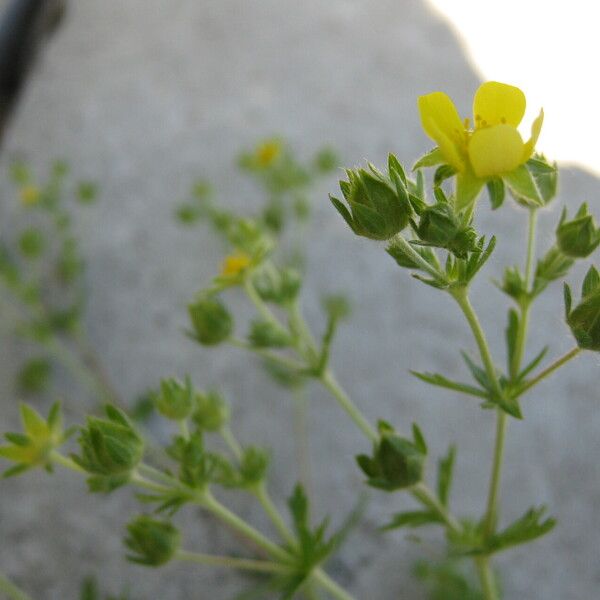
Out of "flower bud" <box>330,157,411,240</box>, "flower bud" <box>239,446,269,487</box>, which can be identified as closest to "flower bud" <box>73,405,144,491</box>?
"flower bud" <box>239,446,269,487</box>

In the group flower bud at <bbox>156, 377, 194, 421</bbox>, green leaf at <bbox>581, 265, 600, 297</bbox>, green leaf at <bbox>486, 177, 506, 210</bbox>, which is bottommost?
flower bud at <bbox>156, 377, 194, 421</bbox>

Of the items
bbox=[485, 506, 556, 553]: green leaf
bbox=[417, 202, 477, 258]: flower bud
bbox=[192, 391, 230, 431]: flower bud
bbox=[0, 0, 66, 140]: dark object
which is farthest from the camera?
bbox=[0, 0, 66, 140]: dark object

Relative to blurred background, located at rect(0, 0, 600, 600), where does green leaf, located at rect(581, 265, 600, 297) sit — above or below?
above

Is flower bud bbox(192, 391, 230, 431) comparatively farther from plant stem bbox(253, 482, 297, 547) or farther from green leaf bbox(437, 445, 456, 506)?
green leaf bbox(437, 445, 456, 506)

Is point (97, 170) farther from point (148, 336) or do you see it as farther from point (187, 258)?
point (148, 336)

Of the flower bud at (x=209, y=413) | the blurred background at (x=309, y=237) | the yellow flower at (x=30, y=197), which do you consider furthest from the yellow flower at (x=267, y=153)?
the flower bud at (x=209, y=413)

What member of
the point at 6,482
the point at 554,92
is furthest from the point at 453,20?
the point at 6,482

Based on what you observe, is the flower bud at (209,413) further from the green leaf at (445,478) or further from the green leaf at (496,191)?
the green leaf at (496,191)
